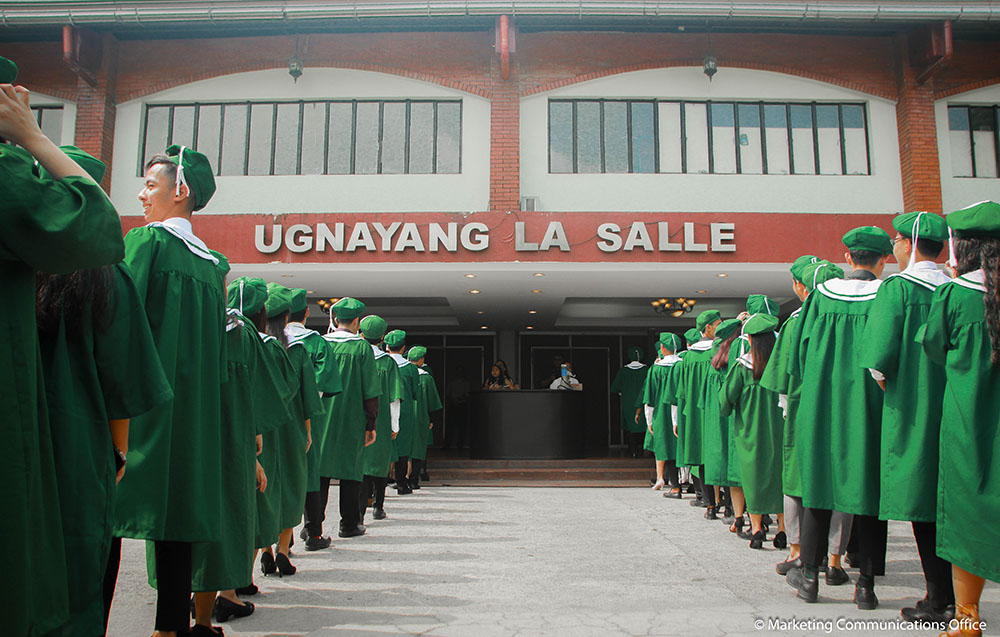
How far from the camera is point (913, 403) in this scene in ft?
12.1

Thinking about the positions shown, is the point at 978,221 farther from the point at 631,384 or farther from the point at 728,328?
the point at 631,384

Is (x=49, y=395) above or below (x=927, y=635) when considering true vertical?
above

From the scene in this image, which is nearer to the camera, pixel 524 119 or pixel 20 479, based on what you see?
pixel 20 479

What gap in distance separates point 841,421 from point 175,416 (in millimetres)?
3367

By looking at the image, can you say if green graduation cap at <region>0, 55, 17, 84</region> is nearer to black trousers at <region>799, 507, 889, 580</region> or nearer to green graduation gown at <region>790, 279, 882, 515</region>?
green graduation gown at <region>790, 279, 882, 515</region>

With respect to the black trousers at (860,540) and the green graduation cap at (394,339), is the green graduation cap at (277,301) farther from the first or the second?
the green graduation cap at (394,339)

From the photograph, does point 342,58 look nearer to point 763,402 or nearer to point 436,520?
→ point 436,520

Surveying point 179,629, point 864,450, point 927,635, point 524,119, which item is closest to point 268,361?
point 179,629

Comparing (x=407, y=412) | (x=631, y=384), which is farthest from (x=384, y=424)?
(x=631, y=384)

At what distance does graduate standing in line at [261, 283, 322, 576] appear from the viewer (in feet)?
15.3

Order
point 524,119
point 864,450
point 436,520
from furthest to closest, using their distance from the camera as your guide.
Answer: point 524,119, point 436,520, point 864,450

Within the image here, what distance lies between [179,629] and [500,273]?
9.79 meters

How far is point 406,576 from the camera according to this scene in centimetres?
489

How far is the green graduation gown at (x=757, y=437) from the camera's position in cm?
573
